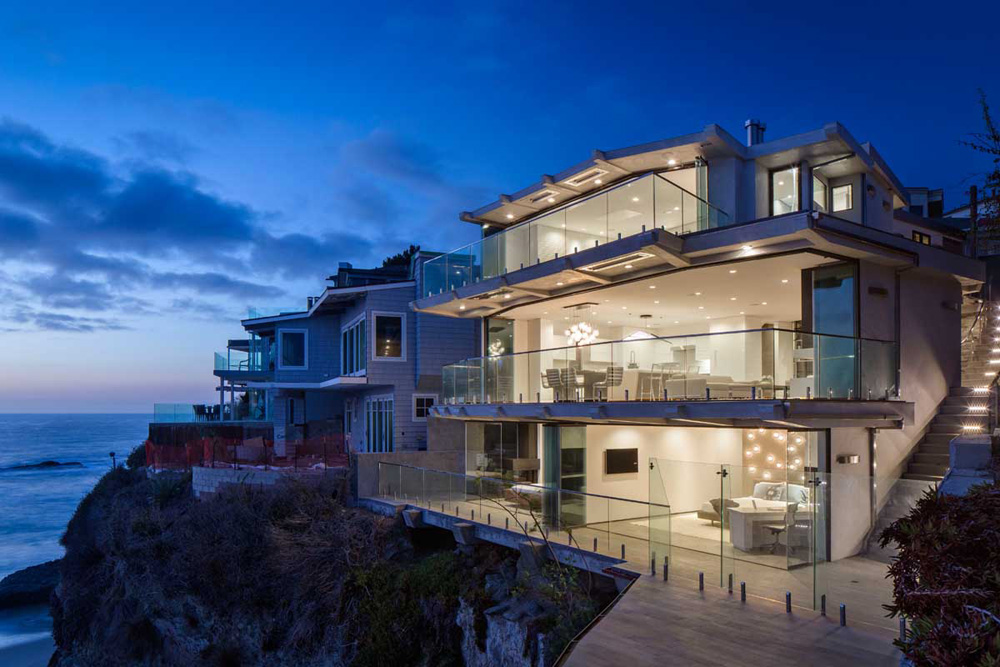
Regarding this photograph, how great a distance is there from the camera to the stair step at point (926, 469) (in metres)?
14.2

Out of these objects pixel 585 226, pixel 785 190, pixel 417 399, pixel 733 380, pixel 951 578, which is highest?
pixel 785 190

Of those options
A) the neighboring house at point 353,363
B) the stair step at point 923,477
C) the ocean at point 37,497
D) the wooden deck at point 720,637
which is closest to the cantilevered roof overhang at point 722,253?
the stair step at point 923,477

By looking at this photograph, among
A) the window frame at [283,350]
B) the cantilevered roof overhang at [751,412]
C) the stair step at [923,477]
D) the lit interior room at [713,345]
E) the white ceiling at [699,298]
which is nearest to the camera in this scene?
the cantilevered roof overhang at [751,412]

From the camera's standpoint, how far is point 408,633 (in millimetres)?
14094

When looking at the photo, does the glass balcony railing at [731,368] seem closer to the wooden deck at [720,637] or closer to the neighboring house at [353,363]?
the wooden deck at [720,637]

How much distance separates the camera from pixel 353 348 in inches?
1113

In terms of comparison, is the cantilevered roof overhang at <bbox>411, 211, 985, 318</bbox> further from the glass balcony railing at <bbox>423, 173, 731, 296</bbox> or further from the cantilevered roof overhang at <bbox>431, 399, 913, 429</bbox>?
the cantilevered roof overhang at <bbox>431, 399, 913, 429</bbox>

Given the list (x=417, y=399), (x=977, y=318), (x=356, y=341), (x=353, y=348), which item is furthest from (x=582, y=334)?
(x=353, y=348)

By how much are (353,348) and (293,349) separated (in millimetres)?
6469

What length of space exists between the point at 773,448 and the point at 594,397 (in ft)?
18.6

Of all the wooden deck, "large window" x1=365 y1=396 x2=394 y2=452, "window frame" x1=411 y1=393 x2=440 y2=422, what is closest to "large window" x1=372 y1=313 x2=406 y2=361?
"window frame" x1=411 y1=393 x2=440 y2=422

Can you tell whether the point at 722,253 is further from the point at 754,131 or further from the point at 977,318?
the point at 977,318

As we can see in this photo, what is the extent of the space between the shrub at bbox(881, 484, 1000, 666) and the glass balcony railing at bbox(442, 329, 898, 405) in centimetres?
677

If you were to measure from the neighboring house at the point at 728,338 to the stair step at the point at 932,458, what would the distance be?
0.18 m
